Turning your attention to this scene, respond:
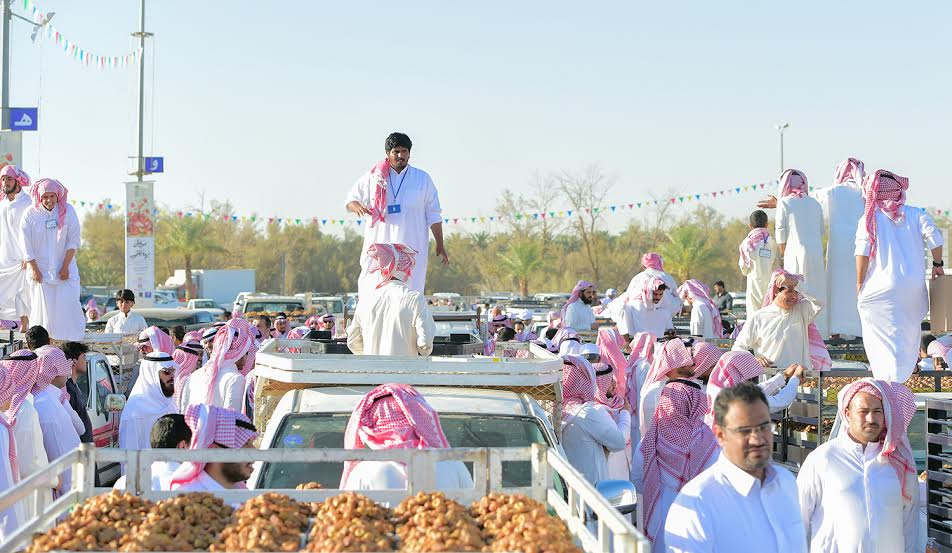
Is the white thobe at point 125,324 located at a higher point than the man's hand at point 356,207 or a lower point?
lower

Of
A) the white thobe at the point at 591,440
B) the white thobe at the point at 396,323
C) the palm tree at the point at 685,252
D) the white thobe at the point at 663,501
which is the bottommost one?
the white thobe at the point at 663,501

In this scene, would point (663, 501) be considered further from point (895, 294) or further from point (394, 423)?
point (895, 294)

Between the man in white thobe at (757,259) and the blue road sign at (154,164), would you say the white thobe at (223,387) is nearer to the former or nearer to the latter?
the man in white thobe at (757,259)

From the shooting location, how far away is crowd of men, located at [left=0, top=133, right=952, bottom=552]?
4.55m

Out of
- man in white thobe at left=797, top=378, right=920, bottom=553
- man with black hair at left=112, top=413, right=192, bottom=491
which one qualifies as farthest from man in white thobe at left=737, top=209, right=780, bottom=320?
man with black hair at left=112, top=413, right=192, bottom=491

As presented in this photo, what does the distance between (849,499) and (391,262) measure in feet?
11.8

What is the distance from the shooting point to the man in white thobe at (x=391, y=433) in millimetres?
4867

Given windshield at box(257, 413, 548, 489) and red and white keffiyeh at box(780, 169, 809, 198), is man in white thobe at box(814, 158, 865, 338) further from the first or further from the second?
windshield at box(257, 413, 548, 489)

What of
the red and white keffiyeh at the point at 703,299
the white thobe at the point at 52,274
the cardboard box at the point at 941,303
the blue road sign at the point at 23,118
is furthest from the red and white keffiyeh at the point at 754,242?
the blue road sign at the point at 23,118

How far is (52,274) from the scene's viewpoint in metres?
12.3

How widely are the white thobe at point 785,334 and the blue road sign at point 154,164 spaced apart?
26218 mm

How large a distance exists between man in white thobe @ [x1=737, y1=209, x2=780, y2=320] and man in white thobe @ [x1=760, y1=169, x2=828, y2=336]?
97cm

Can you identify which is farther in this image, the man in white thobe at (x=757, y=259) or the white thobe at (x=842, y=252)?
the man in white thobe at (x=757, y=259)

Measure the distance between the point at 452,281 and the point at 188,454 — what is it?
255ft
